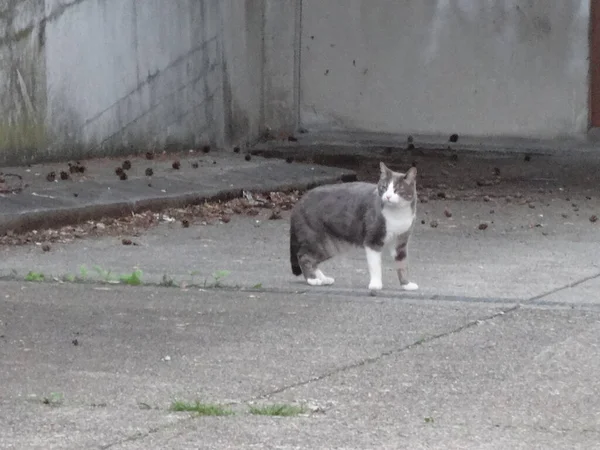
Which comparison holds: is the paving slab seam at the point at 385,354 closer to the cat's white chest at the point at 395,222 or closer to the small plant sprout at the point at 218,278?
the cat's white chest at the point at 395,222

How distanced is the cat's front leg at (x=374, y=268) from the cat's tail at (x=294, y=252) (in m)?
0.48

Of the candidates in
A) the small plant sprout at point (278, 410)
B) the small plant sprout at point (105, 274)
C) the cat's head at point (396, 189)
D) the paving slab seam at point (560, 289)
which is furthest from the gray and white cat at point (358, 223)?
the small plant sprout at point (278, 410)

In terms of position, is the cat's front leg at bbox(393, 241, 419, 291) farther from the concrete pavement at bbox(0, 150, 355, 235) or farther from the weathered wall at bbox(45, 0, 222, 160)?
the weathered wall at bbox(45, 0, 222, 160)

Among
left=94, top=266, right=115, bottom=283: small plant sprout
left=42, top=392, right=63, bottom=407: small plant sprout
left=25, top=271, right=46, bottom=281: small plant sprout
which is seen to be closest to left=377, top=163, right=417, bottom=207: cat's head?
left=94, top=266, right=115, bottom=283: small plant sprout

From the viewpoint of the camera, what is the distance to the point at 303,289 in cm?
766

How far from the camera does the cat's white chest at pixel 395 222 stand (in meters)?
7.44

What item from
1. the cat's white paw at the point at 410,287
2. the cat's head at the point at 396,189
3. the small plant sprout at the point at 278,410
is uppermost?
the cat's head at the point at 396,189

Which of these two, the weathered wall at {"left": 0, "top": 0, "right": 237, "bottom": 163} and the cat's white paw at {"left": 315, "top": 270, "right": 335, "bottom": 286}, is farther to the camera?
the weathered wall at {"left": 0, "top": 0, "right": 237, "bottom": 163}

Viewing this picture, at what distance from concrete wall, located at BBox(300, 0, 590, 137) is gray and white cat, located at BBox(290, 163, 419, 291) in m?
7.44

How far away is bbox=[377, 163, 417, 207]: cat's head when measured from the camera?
7.36 metres

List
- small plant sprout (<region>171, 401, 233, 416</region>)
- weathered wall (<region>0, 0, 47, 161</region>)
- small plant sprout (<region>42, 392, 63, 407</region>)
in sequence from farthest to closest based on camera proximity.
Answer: weathered wall (<region>0, 0, 47, 161</region>), small plant sprout (<region>42, 392, 63, 407</region>), small plant sprout (<region>171, 401, 233, 416</region>)

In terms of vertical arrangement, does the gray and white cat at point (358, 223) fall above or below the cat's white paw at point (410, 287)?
above

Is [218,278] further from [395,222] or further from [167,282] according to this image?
[395,222]

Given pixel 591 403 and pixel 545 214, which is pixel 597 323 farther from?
pixel 545 214
